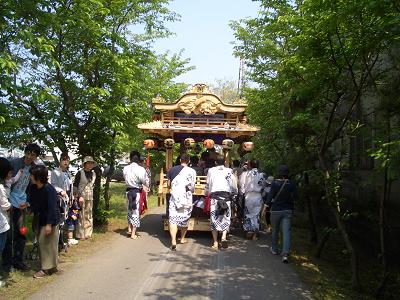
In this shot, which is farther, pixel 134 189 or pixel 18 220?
pixel 134 189

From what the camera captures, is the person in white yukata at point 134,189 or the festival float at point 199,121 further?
the festival float at point 199,121

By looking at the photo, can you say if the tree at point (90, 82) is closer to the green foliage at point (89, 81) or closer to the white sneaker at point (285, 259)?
the green foliage at point (89, 81)

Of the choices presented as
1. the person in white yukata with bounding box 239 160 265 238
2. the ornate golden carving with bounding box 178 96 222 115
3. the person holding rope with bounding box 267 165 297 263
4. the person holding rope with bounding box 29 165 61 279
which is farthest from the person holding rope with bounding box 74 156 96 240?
the person holding rope with bounding box 267 165 297 263

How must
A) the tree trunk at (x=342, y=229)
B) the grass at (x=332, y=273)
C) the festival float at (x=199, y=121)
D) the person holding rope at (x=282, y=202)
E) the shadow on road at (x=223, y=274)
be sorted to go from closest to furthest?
the shadow on road at (x=223, y=274) → the grass at (x=332, y=273) → the tree trunk at (x=342, y=229) → the person holding rope at (x=282, y=202) → the festival float at (x=199, y=121)

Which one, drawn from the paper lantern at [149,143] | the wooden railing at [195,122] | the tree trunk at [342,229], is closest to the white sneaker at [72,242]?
the paper lantern at [149,143]

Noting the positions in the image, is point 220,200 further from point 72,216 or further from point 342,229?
point 72,216

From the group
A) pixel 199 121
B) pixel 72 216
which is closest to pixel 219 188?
pixel 199 121

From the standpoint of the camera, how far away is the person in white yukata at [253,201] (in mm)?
10516

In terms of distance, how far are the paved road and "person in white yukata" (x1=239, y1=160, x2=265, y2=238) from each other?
2.66ft

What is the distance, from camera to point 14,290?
6.04 metres

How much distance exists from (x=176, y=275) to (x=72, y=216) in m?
3.04

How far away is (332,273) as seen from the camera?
27.6 feet

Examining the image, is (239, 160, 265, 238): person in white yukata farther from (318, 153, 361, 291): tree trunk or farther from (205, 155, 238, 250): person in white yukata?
(318, 153, 361, 291): tree trunk

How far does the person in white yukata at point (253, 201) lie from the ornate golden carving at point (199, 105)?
5.97 ft
